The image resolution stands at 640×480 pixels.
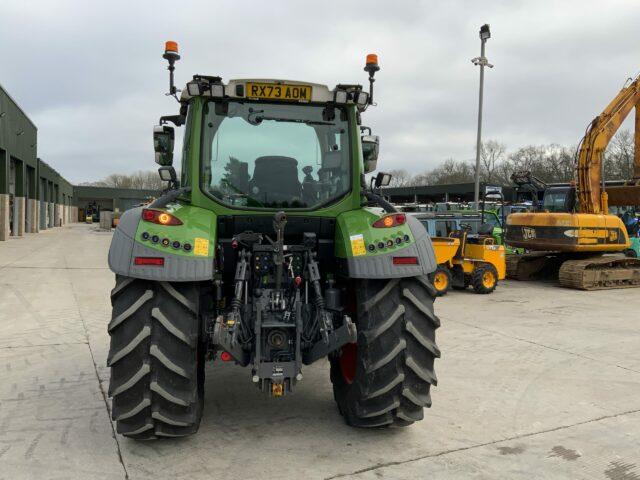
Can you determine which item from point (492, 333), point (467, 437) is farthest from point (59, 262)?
point (467, 437)

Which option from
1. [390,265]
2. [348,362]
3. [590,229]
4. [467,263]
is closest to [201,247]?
[390,265]

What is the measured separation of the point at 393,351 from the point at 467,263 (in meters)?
8.76

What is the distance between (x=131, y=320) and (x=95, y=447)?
0.97m

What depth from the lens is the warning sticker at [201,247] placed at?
343 centimetres

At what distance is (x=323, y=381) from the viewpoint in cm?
502

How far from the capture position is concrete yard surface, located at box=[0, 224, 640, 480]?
3.31m

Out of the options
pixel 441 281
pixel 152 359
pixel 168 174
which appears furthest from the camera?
pixel 441 281

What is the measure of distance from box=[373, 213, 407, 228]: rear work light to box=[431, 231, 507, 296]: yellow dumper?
24.3 feet

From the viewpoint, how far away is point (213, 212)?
401cm

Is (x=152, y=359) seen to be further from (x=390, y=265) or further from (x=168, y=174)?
(x=168, y=174)

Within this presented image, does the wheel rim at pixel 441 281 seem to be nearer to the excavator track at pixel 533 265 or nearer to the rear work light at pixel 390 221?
the excavator track at pixel 533 265

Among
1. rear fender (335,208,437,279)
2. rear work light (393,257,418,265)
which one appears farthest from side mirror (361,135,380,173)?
rear work light (393,257,418,265)

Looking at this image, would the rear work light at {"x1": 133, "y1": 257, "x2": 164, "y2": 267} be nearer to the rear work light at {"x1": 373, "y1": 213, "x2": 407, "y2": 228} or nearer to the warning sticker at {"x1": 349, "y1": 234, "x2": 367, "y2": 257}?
the warning sticker at {"x1": 349, "y1": 234, "x2": 367, "y2": 257}

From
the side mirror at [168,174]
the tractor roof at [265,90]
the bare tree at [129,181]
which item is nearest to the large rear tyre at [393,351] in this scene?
the tractor roof at [265,90]
